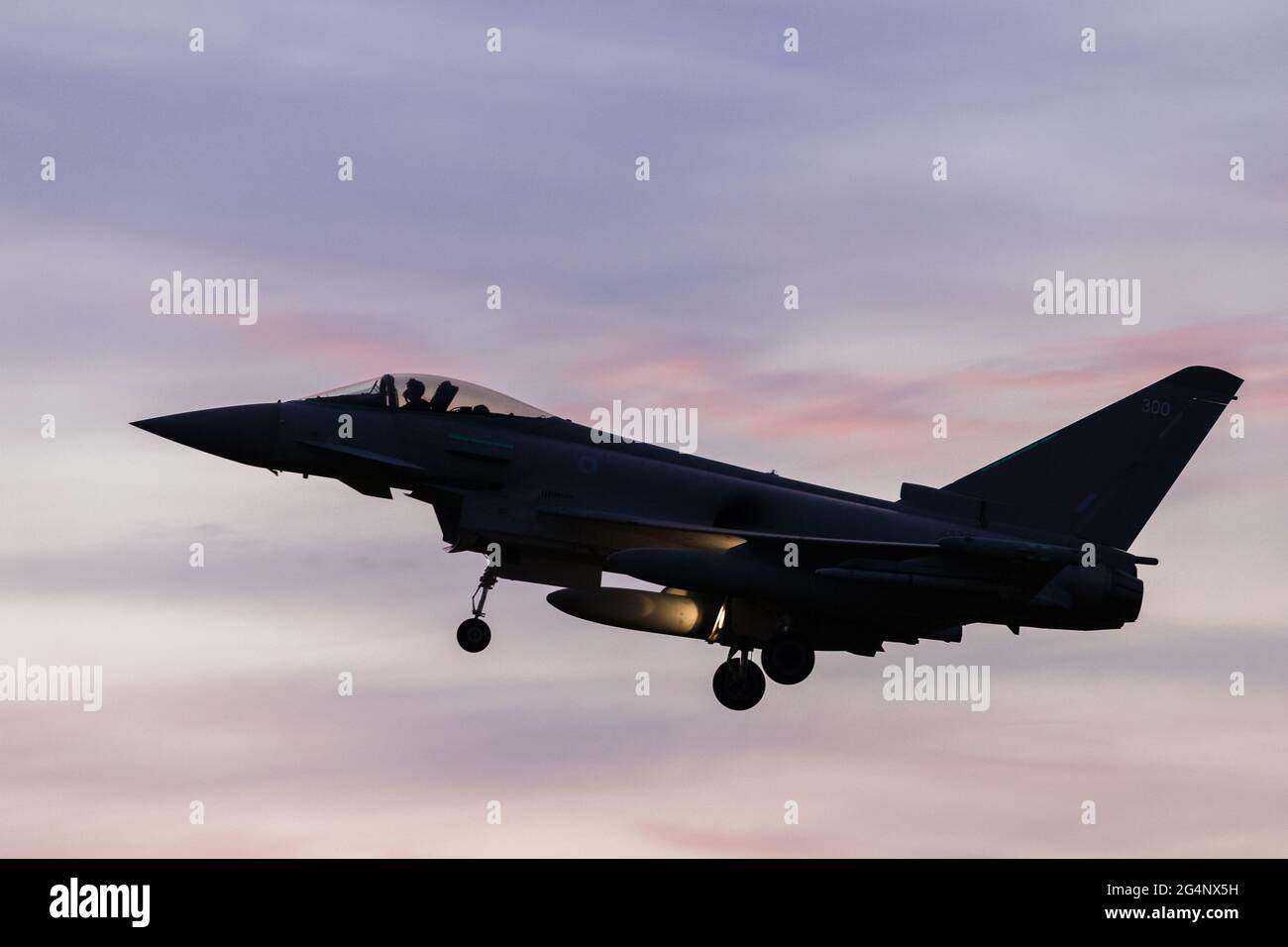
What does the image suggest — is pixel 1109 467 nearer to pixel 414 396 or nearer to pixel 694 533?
pixel 694 533

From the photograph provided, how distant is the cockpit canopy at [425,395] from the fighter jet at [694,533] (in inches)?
1.1

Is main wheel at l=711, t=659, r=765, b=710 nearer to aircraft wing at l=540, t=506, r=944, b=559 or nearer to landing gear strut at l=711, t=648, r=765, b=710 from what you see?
landing gear strut at l=711, t=648, r=765, b=710

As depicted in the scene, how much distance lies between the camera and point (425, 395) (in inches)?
1154

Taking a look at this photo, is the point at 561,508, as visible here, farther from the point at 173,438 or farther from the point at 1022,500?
the point at 1022,500

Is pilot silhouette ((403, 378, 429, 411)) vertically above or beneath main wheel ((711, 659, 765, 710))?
above

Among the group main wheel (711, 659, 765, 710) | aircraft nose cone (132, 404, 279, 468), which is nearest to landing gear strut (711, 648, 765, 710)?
main wheel (711, 659, 765, 710)

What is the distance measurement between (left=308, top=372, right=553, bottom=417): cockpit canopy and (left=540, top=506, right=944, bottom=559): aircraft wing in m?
2.13

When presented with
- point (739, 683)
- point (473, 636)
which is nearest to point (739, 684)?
point (739, 683)

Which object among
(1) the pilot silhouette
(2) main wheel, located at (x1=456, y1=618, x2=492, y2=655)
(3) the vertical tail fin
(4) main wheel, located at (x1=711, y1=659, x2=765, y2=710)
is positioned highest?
(1) the pilot silhouette

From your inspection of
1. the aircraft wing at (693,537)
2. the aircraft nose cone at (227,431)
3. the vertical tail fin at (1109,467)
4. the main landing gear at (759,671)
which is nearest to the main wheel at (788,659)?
the main landing gear at (759,671)

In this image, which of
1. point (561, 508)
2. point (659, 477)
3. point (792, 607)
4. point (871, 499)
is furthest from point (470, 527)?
point (871, 499)

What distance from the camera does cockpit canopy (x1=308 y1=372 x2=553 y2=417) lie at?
95.7 feet

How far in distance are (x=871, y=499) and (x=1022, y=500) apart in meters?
2.78

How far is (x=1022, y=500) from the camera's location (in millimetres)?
31547
